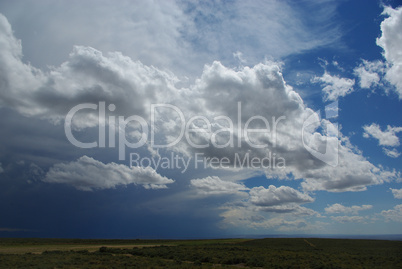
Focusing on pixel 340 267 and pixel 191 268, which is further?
pixel 340 267

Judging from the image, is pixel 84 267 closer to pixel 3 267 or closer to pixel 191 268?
pixel 3 267

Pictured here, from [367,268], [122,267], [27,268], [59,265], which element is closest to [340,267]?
[367,268]

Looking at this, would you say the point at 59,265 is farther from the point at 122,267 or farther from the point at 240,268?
the point at 240,268

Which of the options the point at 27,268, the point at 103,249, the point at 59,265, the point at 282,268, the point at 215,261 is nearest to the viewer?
the point at 27,268

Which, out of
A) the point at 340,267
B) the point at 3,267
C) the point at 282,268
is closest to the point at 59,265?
the point at 3,267

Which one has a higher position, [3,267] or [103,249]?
[3,267]

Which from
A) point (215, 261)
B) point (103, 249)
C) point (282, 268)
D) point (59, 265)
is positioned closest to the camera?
point (59, 265)

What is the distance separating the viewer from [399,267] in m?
37.0

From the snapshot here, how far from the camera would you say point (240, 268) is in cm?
3609

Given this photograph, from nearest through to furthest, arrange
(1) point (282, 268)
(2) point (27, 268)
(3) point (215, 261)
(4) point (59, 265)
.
Result: (2) point (27, 268), (4) point (59, 265), (1) point (282, 268), (3) point (215, 261)

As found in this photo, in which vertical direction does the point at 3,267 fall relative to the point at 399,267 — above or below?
above

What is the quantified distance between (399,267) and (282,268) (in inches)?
647

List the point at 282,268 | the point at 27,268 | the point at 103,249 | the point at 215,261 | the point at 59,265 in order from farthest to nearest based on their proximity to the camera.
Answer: the point at 103,249, the point at 215,261, the point at 282,268, the point at 59,265, the point at 27,268

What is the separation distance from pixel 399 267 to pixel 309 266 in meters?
12.2
